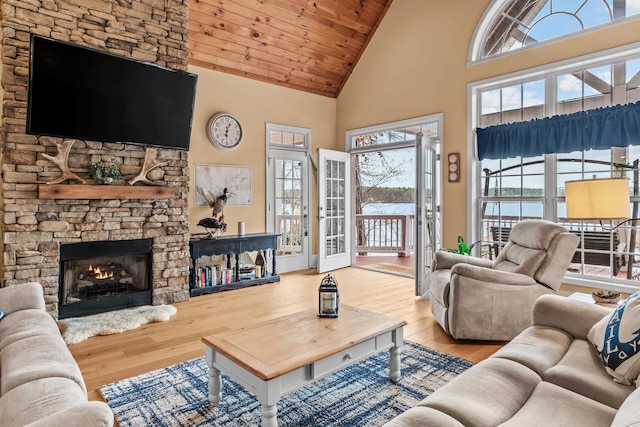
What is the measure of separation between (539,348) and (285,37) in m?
5.00

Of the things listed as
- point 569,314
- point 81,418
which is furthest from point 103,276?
point 569,314

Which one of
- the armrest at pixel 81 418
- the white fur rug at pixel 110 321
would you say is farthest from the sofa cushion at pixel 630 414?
the white fur rug at pixel 110 321

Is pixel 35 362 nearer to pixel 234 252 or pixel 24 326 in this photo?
pixel 24 326

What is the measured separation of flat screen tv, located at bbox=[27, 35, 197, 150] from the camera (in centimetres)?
335

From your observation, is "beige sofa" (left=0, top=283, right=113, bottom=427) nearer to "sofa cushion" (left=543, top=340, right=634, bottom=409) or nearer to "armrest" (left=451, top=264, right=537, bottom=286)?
"sofa cushion" (left=543, top=340, right=634, bottom=409)

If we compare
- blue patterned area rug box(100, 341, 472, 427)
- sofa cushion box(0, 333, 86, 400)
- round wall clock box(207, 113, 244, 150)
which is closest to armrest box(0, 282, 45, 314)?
sofa cushion box(0, 333, 86, 400)

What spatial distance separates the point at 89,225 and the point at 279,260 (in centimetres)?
283

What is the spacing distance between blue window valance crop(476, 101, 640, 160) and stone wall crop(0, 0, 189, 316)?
363cm

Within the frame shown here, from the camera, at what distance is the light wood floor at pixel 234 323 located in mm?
2807

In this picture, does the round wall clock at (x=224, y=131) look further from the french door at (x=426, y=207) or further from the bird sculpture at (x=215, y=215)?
the french door at (x=426, y=207)

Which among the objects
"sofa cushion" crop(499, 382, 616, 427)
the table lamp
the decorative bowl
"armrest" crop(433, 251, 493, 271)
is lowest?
"sofa cushion" crop(499, 382, 616, 427)

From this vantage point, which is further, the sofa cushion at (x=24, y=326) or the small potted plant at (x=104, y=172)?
the small potted plant at (x=104, y=172)

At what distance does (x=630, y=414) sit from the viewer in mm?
900

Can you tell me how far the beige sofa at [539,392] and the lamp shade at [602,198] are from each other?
61 centimetres
